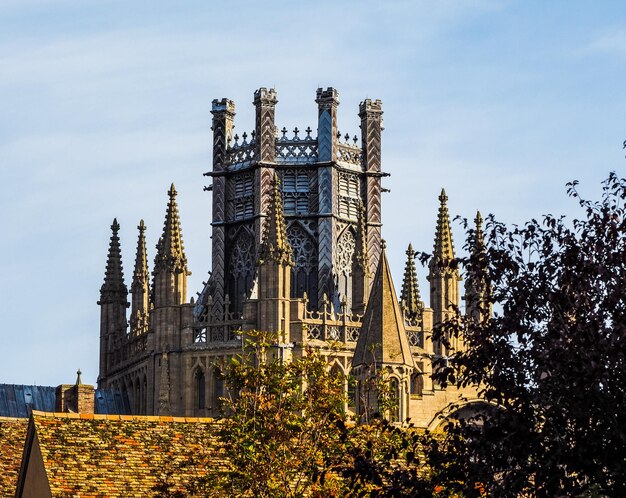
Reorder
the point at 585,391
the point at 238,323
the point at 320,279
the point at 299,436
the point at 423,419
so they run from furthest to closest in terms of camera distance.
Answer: the point at 320,279 < the point at 238,323 < the point at 423,419 < the point at 299,436 < the point at 585,391

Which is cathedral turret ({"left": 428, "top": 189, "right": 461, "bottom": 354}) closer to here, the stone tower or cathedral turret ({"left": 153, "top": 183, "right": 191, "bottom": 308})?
the stone tower

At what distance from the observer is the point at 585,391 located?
1197 inches

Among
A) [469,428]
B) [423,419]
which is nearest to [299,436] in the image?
[469,428]

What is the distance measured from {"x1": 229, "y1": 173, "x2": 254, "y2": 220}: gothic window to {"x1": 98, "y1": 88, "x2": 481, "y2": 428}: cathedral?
7cm

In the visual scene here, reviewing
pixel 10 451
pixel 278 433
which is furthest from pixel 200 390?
pixel 278 433

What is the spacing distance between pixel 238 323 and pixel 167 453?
45644 millimetres

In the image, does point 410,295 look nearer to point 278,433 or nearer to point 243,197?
point 243,197

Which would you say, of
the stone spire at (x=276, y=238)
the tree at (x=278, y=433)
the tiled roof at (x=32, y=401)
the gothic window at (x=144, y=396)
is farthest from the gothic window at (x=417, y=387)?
the tree at (x=278, y=433)

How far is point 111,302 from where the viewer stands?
342 feet

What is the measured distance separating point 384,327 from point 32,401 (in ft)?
59.4

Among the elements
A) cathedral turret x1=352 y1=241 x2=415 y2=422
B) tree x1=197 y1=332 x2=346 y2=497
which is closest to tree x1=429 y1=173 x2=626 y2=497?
tree x1=197 y1=332 x2=346 y2=497

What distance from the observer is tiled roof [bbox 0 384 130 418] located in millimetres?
94375

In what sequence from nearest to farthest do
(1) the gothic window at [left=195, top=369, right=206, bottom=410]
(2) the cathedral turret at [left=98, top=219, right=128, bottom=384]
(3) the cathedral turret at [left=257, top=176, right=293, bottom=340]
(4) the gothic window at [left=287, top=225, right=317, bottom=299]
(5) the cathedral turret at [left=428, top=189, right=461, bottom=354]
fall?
1. (3) the cathedral turret at [left=257, top=176, right=293, bottom=340]
2. (1) the gothic window at [left=195, top=369, right=206, bottom=410]
3. (5) the cathedral turret at [left=428, top=189, right=461, bottom=354]
4. (4) the gothic window at [left=287, top=225, right=317, bottom=299]
5. (2) the cathedral turret at [left=98, top=219, right=128, bottom=384]

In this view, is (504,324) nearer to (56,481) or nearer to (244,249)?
(56,481)
